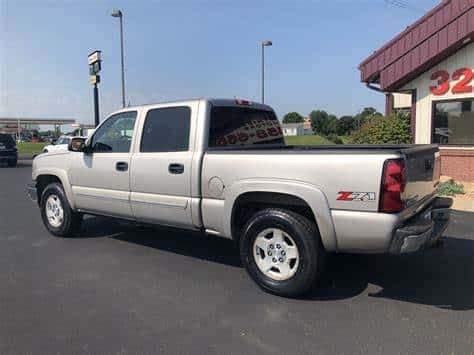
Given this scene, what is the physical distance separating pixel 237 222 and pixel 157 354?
5.64ft

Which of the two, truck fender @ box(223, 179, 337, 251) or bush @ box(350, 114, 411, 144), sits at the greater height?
bush @ box(350, 114, 411, 144)

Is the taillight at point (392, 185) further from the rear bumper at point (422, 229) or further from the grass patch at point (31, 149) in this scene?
the grass patch at point (31, 149)

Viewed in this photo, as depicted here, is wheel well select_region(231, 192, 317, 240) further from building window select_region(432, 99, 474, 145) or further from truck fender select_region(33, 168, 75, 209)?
building window select_region(432, 99, 474, 145)

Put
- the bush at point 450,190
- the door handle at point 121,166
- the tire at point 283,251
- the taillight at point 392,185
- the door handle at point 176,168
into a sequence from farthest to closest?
the bush at point 450,190 < the door handle at point 121,166 < the door handle at point 176,168 < the tire at point 283,251 < the taillight at point 392,185

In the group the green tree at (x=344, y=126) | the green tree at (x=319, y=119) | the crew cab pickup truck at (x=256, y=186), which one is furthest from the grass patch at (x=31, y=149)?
the green tree at (x=319, y=119)

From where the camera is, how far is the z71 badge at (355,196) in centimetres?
357

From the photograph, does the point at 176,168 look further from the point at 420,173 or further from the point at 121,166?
the point at 420,173

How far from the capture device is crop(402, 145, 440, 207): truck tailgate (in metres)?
3.72

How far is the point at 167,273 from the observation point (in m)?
4.87

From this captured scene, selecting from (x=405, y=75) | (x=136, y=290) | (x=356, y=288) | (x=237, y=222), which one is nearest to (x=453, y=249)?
(x=356, y=288)

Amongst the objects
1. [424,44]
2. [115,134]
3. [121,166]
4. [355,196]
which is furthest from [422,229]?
[424,44]

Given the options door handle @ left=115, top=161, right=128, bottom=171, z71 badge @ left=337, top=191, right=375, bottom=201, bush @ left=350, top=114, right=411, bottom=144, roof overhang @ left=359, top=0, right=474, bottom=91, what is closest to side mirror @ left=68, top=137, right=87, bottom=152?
door handle @ left=115, top=161, right=128, bottom=171

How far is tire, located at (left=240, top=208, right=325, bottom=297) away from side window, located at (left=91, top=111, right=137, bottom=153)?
2.14 metres

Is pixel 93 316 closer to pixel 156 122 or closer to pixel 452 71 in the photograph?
pixel 156 122
